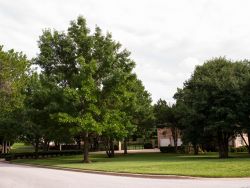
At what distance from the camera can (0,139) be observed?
64.0 meters

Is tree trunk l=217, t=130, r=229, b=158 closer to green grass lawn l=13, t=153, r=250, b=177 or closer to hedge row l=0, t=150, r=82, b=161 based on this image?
green grass lawn l=13, t=153, r=250, b=177

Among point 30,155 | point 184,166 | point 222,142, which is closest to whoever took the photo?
point 184,166

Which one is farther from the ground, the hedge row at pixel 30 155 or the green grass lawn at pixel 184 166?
the hedge row at pixel 30 155

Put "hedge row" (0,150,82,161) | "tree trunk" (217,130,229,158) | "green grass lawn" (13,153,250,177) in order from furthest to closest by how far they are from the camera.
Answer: "hedge row" (0,150,82,161) → "tree trunk" (217,130,229,158) → "green grass lawn" (13,153,250,177)

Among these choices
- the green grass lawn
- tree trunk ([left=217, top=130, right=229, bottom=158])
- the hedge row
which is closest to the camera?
the green grass lawn

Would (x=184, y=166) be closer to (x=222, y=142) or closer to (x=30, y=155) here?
(x=222, y=142)

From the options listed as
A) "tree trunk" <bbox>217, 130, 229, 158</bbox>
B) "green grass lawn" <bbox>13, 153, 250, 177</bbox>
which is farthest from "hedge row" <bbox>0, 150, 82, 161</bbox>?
"tree trunk" <bbox>217, 130, 229, 158</bbox>

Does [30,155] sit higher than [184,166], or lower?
higher

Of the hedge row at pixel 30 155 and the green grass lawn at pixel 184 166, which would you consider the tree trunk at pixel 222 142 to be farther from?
the hedge row at pixel 30 155

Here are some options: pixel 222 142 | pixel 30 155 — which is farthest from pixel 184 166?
pixel 30 155

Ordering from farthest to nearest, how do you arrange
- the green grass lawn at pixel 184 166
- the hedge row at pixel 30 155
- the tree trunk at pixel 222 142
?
the hedge row at pixel 30 155, the tree trunk at pixel 222 142, the green grass lawn at pixel 184 166

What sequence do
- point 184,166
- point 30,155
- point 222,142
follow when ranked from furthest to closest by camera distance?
point 30,155, point 222,142, point 184,166

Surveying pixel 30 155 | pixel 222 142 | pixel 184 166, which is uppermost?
pixel 222 142

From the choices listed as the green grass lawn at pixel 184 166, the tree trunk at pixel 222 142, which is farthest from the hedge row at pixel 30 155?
the tree trunk at pixel 222 142
